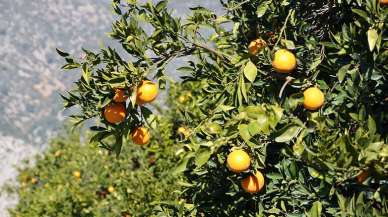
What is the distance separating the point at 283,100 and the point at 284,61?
18 cm

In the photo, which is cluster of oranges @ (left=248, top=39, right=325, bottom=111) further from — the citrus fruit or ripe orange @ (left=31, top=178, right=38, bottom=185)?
ripe orange @ (left=31, top=178, right=38, bottom=185)

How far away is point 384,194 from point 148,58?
1001 millimetres

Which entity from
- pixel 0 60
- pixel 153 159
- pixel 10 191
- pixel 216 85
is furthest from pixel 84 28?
pixel 216 85

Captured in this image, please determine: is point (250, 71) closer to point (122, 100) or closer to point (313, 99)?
point (313, 99)

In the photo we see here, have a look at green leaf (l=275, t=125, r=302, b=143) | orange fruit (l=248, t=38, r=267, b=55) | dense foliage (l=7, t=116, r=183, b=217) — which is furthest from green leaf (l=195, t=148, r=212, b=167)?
dense foliage (l=7, t=116, r=183, b=217)

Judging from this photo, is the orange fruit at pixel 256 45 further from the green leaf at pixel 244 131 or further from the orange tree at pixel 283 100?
the green leaf at pixel 244 131

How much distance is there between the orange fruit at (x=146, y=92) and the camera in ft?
7.29

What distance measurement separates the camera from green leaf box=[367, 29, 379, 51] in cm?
198

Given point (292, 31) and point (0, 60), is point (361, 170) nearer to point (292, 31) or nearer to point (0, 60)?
point (292, 31)

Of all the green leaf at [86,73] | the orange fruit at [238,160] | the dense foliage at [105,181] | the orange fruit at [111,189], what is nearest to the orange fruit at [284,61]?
the orange fruit at [238,160]

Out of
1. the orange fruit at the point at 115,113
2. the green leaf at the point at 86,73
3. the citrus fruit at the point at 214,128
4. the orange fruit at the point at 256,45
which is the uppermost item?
the orange fruit at the point at 256,45

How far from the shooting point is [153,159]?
245 inches

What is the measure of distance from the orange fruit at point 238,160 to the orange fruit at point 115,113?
463mm

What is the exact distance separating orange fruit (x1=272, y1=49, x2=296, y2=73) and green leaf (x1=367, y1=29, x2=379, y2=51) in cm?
34
